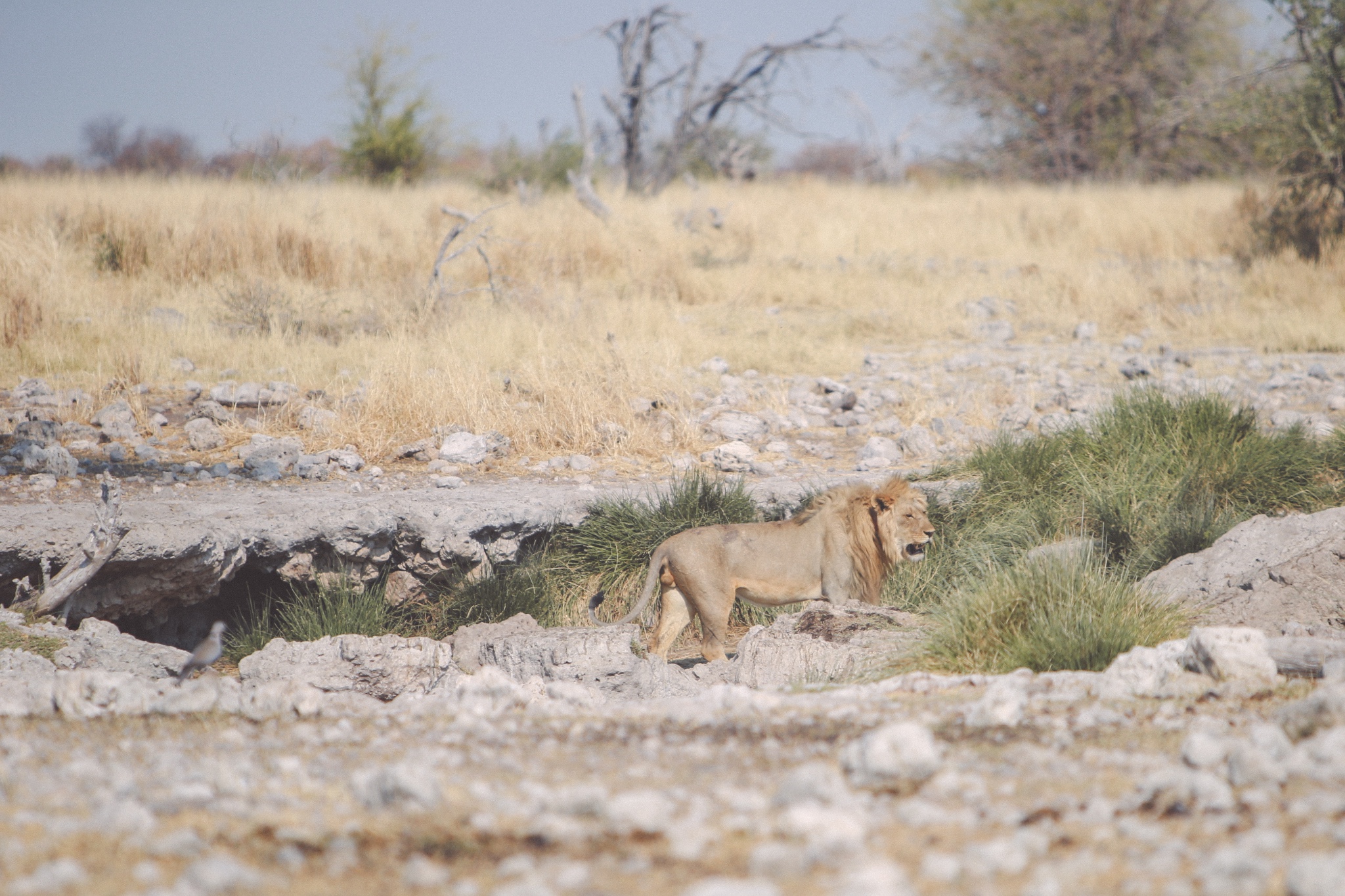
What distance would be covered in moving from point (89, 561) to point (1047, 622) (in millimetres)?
4011

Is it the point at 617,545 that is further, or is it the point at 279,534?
the point at 617,545

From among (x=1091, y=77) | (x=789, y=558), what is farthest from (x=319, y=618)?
(x=1091, y=77)

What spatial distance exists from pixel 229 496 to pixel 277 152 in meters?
9.90

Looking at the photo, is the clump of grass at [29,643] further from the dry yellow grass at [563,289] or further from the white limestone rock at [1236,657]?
the white limestone rock at [1236,657]

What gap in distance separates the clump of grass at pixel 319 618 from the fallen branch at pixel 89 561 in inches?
Result: 38.3

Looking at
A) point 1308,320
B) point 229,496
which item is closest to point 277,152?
point 229,496

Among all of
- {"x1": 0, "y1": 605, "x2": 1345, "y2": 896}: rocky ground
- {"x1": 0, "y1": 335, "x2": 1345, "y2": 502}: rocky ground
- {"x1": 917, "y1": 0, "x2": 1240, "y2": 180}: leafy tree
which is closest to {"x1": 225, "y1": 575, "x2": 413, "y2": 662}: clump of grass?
{"x1": 0, "y1": 335, "x2": 1345, "y2": 502}: rocky ground

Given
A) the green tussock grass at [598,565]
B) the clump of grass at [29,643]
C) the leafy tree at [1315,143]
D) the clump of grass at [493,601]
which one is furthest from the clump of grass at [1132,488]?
the leafy tree at [1315,143]

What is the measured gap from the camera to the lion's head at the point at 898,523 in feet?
17.6

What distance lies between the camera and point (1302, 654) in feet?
11.7

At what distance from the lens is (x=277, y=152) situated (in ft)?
47.5

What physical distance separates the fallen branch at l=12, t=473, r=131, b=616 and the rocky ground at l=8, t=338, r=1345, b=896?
5.4 inches

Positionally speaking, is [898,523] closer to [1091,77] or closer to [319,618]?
[319,618]

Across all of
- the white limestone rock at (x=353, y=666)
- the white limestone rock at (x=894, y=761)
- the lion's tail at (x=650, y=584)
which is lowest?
the white limestone rock at (x=353, y=666)
